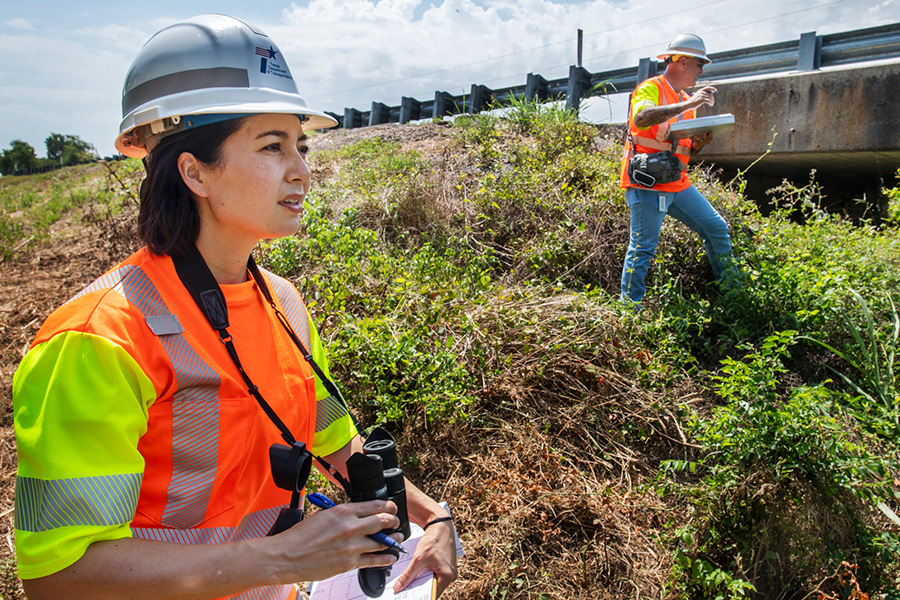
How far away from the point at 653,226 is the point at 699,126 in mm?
821

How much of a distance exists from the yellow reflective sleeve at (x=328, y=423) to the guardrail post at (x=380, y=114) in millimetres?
11460

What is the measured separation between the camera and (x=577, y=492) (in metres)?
3.18

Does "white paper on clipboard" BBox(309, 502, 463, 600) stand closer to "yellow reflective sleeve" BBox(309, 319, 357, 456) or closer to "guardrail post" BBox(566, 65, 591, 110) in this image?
"yellow reflective sleeve" BBox(309, 319, 357, 456)

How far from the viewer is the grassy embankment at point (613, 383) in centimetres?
263

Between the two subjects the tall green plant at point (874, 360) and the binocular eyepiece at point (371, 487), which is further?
the tall green plant at point (874, 360)

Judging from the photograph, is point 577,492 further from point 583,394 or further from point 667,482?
point 583,394

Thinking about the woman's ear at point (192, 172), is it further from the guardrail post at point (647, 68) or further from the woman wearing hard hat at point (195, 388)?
the guardrail post at point (647, 68)

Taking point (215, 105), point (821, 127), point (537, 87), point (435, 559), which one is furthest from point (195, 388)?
point (537, 87)

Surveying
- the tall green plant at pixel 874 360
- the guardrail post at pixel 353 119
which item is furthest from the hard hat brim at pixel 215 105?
the guardrail post at pixel 353 119

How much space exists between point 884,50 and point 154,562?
811 centimetres

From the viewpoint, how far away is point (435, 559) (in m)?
1.58

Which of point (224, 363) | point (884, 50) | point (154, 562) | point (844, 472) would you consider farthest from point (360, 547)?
point (884, 50)

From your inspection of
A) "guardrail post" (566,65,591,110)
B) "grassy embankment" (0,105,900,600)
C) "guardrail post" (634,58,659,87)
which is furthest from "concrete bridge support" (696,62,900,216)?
"guardrail post" (566,65,591,110)

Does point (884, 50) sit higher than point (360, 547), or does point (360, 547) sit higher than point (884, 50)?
point (884, 50)
